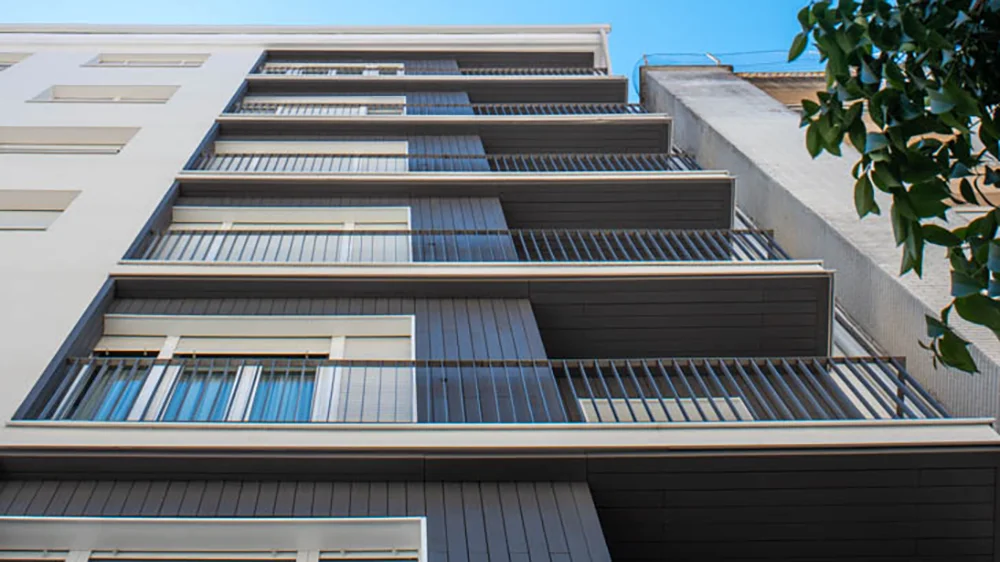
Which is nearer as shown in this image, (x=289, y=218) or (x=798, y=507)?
(x=798, y=507)

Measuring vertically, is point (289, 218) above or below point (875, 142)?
above

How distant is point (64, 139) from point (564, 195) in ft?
30.8

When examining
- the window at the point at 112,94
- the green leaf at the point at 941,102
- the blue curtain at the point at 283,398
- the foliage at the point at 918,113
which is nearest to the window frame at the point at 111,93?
the window at the point at 112,94

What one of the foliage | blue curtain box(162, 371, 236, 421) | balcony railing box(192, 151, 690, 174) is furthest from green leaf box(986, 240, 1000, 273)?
balcony railing box(192, 151, 690, 174)

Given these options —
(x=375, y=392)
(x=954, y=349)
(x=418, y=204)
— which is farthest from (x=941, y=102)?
(x=418, y=204)

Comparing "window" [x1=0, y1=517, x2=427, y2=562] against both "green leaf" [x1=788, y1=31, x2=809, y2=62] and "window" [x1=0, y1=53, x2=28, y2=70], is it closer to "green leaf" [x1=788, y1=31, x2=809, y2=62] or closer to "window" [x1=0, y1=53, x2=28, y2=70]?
"green leaf" [x1=788, y1=31, x2=809, y2=62]

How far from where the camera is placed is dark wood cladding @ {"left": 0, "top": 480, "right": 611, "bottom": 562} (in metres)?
6.66

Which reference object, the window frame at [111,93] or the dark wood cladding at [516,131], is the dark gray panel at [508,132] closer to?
the dark wood cladding at [516,131]

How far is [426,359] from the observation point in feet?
30.9

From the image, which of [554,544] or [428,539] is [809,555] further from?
[428,539]

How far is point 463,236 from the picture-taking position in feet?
41.1

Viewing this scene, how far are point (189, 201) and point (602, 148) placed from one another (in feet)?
26.3

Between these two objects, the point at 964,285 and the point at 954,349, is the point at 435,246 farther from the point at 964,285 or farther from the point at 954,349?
the point at 964,285

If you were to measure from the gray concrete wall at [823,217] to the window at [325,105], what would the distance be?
680cm
